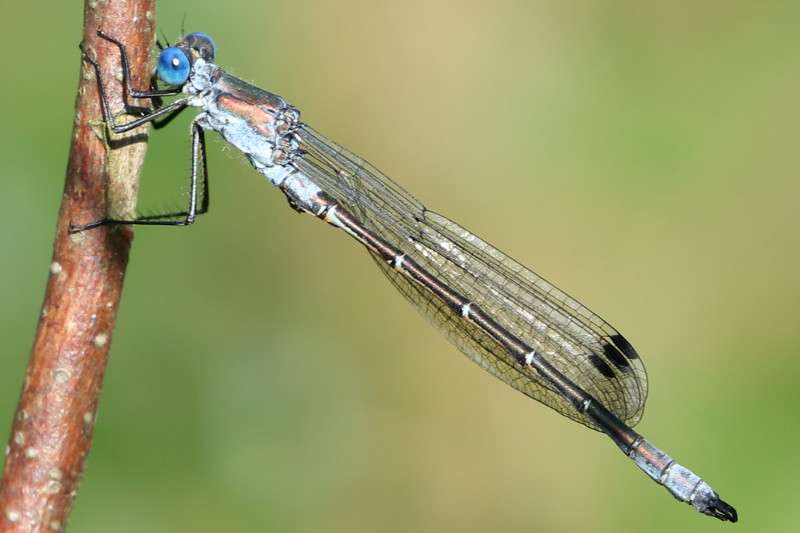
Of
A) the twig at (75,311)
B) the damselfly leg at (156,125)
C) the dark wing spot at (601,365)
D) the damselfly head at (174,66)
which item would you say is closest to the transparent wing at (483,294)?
the dark wing spot at (601,365)

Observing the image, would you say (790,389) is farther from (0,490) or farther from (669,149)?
(0,490)

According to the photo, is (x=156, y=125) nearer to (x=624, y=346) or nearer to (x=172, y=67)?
(x=172, y=67)

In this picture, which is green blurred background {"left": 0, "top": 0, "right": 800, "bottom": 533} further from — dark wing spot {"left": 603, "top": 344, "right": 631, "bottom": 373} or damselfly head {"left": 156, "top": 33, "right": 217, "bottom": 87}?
damselfly head {"left": 156, "top": 33, "right": 217, "bottom": 87}

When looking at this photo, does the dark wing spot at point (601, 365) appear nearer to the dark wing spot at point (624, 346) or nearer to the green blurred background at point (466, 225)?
the dark wing spot at point (624, 346)

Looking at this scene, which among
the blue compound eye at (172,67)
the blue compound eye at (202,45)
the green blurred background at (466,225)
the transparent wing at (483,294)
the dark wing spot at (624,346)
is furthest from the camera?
the green blurred background at (466,225)

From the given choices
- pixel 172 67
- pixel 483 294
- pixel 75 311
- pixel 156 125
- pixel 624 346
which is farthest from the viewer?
pixel 483 294

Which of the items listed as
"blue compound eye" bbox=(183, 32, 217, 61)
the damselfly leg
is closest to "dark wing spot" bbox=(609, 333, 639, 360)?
the damselfly leg

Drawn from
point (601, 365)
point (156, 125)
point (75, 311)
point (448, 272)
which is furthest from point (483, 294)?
point (75, 311)
